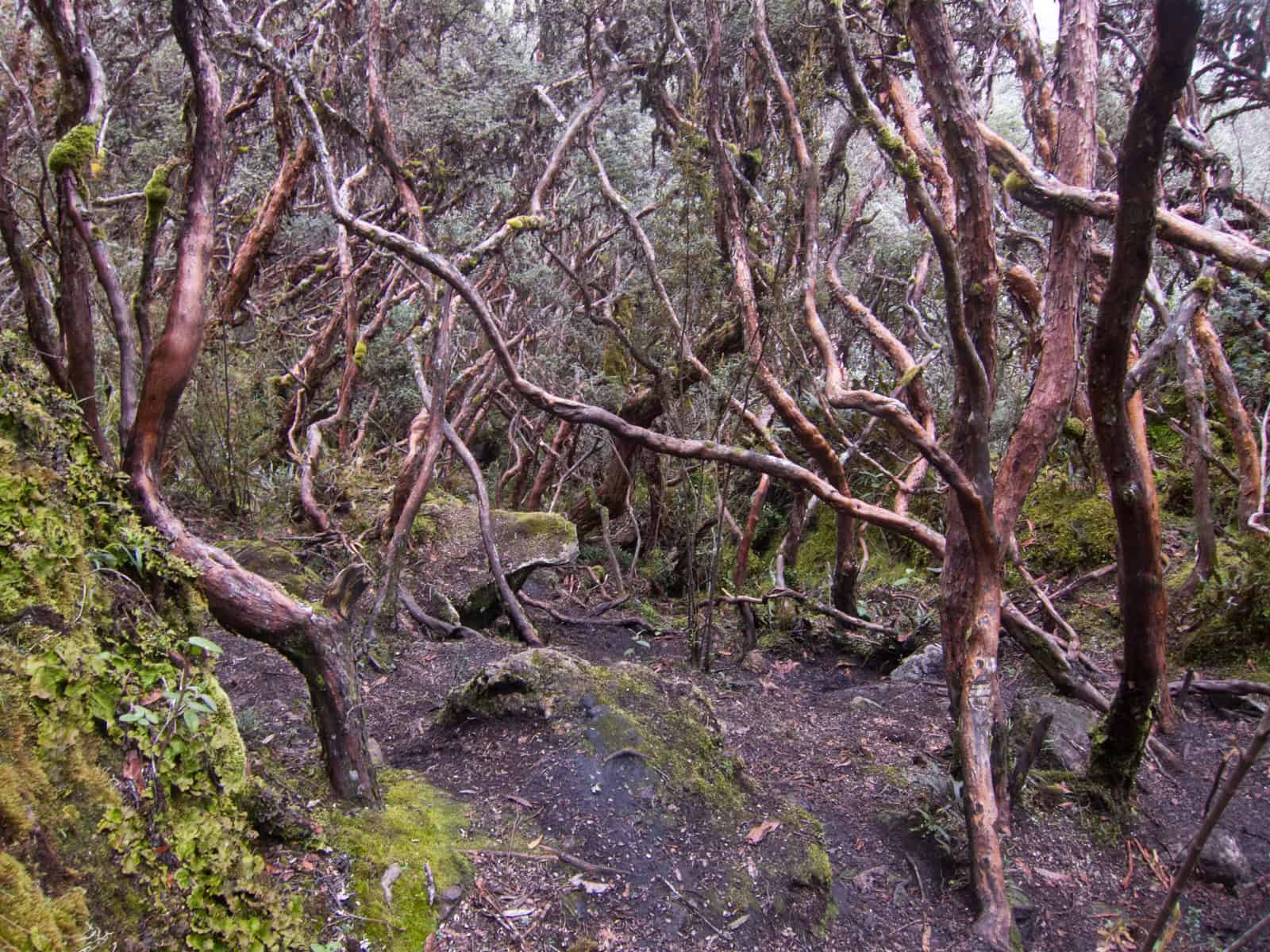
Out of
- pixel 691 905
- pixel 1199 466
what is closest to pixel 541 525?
pixel 691 905

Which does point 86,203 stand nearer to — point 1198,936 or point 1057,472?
point 1198,936

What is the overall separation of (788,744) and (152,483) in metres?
3.53

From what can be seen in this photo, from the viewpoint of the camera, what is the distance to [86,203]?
263cm

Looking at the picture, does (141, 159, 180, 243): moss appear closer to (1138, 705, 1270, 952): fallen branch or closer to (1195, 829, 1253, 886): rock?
(1138, 705, 1270, 952): fallen branch

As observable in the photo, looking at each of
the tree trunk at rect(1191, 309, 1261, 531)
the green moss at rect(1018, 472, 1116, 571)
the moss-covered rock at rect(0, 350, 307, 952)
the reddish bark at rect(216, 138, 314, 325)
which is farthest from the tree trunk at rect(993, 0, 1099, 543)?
the reddish bark at rect(216, 138, 314, 325)

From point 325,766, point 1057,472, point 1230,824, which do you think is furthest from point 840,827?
point 1057,472

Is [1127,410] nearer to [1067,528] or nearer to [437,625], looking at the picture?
[437,625]

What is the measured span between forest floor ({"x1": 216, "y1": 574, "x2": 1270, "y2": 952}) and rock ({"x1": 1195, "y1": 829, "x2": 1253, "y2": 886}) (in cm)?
4

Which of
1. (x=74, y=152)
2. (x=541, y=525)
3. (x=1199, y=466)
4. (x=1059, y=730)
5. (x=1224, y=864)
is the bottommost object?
(x=1224, y=864)

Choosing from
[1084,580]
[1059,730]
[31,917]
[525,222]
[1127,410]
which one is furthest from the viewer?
[1084,580]

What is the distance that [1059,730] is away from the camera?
425 centimetres

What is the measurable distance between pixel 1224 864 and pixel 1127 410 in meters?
2.01

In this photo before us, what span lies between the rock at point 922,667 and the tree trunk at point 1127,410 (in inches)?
76.7

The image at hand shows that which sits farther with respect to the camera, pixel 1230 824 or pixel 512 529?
pixel 512 529
